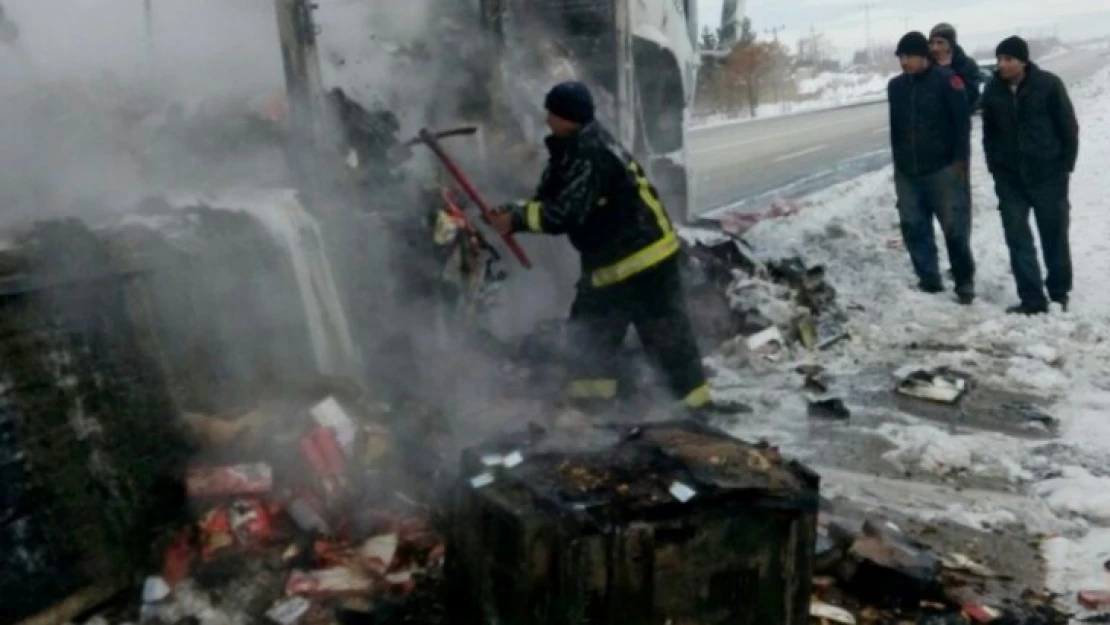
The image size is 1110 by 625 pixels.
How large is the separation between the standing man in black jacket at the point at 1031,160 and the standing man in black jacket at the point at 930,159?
0.22 metres

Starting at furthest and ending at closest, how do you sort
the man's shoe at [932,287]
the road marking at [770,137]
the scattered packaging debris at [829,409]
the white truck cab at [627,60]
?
1. the road marking at [770,137]
2. the man's shoe at [932,287]
3. the white truck cab at [627,60]
4. the scattered packaging debris at [829,409]

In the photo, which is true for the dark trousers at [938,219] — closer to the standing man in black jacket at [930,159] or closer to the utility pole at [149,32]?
the standing man in black jacket at [930,159]

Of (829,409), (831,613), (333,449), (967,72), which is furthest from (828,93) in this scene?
(831,613)

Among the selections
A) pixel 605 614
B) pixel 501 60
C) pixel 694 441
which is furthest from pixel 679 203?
pixel 605 614

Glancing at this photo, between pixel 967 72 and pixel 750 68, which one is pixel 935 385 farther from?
pixel 750 68

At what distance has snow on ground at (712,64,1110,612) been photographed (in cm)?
445

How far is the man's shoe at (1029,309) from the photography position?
7.09 m

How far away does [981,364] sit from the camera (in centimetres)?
634

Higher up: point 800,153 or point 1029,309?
point 800,153

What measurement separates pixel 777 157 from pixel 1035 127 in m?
13.3

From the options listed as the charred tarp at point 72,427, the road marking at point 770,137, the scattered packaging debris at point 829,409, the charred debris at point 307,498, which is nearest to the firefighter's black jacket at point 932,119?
the scattered packaging debris at point 829,409

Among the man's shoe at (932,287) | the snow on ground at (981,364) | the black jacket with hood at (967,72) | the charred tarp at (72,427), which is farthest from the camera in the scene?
the black jacket with hood at (967,72)

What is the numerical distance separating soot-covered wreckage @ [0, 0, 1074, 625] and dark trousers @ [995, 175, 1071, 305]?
3064 mm

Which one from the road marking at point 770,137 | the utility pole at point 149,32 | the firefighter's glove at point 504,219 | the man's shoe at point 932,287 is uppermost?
the utility pole at point 149,32
